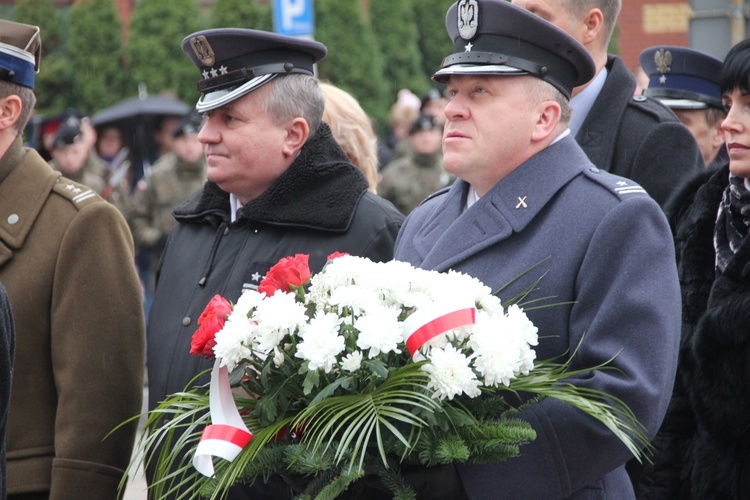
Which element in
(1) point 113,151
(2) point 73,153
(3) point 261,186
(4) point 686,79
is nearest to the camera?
(3) point 261,186

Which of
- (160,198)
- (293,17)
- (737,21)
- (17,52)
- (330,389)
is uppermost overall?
(17,52)

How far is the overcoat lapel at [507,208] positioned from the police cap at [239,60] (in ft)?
3.32

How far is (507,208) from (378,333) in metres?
0.74

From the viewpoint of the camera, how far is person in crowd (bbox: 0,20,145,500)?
3.67 meters

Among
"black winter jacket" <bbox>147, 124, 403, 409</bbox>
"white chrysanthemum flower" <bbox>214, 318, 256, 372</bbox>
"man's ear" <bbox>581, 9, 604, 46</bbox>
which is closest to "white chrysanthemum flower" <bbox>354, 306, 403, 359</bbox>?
"white chrysanthemum flower" <bbox>214, 318, 256, 372</bbox>

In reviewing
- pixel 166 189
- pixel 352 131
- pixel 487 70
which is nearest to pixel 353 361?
pixel 487 70

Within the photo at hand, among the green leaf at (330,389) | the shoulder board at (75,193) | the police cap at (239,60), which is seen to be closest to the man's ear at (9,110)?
the shoulder board at (75,193)

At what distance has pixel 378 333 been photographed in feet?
8.17

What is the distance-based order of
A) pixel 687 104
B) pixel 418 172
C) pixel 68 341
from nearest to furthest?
pixel 68 341 → pixel 687 104 → pixel 418 172

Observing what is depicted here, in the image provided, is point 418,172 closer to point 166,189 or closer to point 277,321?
point 166,189

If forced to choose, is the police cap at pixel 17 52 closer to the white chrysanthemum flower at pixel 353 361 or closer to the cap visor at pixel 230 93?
the cap visor at pixel 230 93

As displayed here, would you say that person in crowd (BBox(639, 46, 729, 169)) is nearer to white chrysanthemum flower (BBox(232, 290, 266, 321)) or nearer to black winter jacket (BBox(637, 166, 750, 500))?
black winter jacket (BBox(637, 166, 750, 500))

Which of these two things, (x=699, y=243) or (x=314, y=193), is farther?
(x=699, y=243)

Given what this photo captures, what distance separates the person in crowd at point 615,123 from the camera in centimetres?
410
